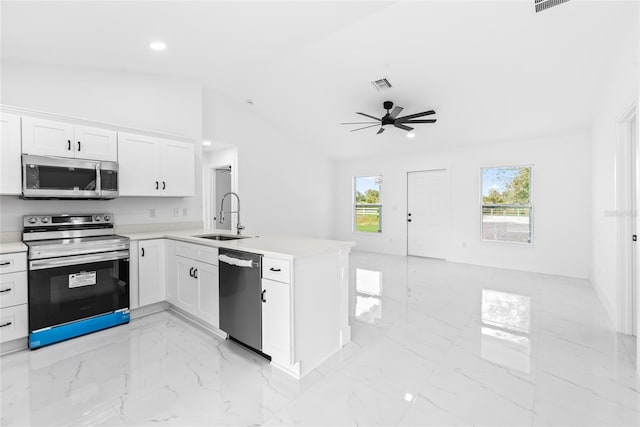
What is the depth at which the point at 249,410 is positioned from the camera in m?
1.75

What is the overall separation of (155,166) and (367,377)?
315 centimetres

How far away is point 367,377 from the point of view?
2080 mm

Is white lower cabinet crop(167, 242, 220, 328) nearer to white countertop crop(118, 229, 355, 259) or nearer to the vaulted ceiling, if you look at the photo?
white countertop crop(118, 229, 355, 259)

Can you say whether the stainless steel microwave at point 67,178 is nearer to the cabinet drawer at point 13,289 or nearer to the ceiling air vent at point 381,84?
the cabinet drawer at point 13,289

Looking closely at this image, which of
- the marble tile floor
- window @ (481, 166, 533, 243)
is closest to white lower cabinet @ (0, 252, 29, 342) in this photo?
the marble tile floor

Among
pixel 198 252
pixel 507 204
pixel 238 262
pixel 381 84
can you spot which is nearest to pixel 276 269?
pixel 238 262

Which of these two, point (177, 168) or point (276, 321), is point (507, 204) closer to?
A: point (276, 321)

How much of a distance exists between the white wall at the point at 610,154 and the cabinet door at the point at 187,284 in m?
4.01

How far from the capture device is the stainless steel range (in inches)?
97.4

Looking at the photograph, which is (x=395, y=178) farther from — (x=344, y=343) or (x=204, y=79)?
(x=344, y=343)

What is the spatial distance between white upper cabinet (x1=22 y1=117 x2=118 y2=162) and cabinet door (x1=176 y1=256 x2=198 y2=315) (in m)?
1.36

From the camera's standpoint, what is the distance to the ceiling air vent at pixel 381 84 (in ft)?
13.4

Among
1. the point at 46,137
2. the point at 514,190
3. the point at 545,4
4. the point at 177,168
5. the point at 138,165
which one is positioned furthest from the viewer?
the point at 514,190

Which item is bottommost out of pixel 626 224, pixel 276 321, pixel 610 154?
pixel 276 321
